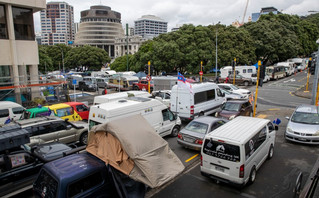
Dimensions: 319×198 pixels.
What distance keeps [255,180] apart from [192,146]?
Answer: 3020 millimetres

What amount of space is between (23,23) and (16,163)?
2020 centimetres

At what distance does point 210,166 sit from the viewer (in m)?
7.71

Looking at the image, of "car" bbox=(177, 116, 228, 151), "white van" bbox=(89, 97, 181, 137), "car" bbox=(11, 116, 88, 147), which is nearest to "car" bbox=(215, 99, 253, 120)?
"white van" bbox=(89, 97, 181, 137)

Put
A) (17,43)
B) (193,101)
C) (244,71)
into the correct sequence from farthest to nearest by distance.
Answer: (244,71) → (17,43) → (193,101)

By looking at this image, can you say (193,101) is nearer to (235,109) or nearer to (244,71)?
(235,109)

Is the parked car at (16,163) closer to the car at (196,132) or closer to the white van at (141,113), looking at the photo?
the white van at (141,113)

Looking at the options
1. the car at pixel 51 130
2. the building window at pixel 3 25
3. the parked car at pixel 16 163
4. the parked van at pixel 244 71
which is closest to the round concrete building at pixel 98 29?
the parked van at pixel 244 71

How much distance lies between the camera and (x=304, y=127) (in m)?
11.3

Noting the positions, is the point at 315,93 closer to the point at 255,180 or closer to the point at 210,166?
the point at 255,180

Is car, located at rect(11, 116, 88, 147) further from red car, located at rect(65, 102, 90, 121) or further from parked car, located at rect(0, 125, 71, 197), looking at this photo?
red car, located at rect(65, 102, 90, 121)

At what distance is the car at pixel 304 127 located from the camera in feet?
35.8

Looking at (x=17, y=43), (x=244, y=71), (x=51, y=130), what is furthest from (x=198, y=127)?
(x=244, y=71)

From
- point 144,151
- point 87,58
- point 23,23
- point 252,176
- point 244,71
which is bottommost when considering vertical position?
point 252,176

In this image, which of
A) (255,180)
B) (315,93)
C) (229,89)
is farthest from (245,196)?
(229,89)
